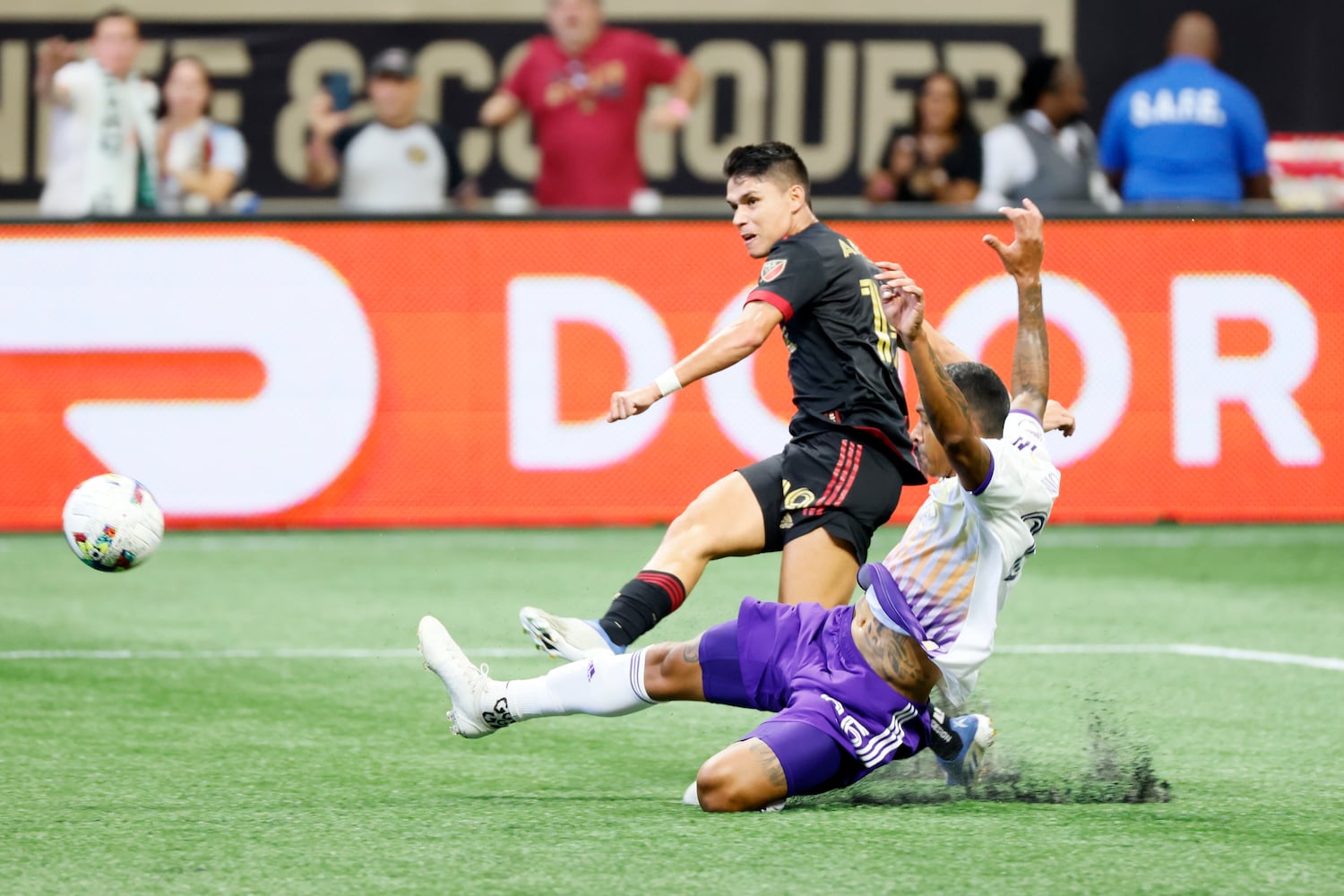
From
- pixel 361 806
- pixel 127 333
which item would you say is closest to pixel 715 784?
pixel 361 806

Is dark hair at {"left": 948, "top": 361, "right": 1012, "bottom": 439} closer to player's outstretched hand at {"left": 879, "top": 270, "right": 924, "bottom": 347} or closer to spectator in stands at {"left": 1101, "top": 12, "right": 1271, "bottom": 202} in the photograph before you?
player's outstretched hand at {"left": 879, "top": 270, "right": 924, "bottom": 347}

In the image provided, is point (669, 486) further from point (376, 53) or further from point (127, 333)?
point (376, 53)

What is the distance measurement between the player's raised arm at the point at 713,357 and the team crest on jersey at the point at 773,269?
0.12 metres

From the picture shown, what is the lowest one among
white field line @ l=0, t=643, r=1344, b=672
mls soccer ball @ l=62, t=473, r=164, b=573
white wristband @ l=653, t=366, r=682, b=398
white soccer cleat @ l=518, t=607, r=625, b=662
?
white field line @ l=0, t=643, r=1344, b=672

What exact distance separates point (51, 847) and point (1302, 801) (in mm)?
3344

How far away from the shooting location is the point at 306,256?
36.6 feet

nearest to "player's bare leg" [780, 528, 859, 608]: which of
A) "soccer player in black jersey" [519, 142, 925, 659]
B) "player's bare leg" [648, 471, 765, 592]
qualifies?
"soccer player in black jersey" [519, 142, 925, 659]

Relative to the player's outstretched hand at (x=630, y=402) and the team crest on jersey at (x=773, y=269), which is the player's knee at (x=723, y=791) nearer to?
the player's outstretched hand at (x=630, y=402)

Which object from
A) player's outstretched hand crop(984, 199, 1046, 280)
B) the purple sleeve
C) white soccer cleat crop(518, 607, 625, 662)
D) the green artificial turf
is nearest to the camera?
the green artificial turf

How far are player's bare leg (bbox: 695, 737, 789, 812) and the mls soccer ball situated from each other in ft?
9.22

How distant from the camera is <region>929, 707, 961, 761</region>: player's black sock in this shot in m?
5.46

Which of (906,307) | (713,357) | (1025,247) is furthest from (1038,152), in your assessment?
(906,307)

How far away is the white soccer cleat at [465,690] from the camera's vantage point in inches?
217

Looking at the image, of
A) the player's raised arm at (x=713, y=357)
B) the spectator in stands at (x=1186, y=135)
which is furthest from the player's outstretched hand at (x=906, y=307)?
the spectator in stands at (x=1186, y=135)
